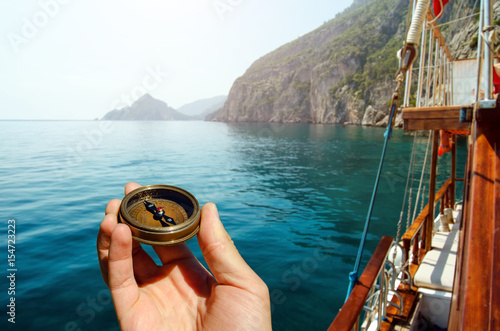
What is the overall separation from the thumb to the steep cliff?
81616 mm

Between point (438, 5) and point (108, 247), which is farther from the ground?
point (438, 5)

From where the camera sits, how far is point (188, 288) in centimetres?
175

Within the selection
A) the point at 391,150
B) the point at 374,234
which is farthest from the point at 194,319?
the point at 391,150

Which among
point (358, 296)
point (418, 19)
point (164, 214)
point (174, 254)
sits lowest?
point (358, 296)

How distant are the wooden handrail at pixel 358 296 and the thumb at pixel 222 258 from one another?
84 cm

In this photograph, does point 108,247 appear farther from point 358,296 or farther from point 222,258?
point 358,296

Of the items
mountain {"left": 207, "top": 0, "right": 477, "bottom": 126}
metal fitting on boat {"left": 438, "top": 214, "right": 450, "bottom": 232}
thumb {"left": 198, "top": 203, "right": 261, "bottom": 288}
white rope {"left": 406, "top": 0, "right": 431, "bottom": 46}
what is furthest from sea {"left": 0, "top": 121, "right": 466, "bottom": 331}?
mountain {"left": 207, "top": 0, "right": 477, "bottom": 126}

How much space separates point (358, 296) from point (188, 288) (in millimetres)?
1365

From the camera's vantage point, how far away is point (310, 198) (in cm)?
1314

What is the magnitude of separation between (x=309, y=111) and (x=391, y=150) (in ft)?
291

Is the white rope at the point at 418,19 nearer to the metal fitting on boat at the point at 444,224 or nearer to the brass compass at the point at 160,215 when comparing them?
the brass compass at the point at 160,215

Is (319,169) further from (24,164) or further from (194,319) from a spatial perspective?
(24,164)

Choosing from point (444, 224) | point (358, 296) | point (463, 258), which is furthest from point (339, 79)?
point (358, 296)

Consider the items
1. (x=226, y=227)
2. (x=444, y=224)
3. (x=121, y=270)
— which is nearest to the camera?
(x=121, y=270)
